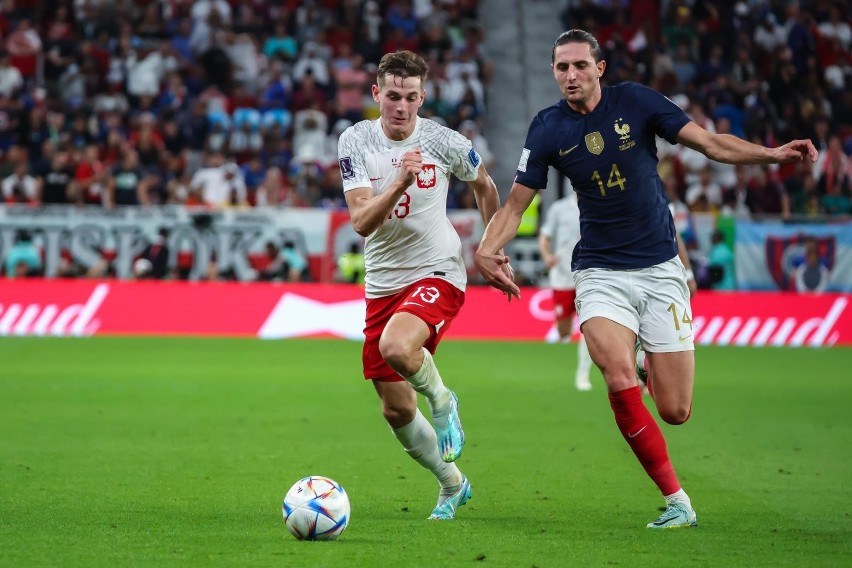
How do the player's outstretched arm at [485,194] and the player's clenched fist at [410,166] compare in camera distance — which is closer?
the player's clenched fist at [410,166]

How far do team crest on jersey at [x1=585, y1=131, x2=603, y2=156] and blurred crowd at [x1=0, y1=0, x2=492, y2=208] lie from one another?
16.1 meters

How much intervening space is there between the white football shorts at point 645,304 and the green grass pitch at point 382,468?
1.02 m

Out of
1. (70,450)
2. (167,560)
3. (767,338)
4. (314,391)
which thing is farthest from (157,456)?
(767,338)

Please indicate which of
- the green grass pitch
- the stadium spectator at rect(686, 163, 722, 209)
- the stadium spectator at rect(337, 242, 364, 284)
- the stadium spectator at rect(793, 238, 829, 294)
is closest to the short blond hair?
the green grass pitch

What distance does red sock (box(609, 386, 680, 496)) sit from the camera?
7.14 m

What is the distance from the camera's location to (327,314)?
21703 millimetres

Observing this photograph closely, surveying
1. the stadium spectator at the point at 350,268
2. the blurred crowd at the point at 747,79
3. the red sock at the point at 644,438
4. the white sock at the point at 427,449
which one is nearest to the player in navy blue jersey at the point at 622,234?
the red sock at the point at 644,438

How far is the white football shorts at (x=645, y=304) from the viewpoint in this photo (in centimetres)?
728

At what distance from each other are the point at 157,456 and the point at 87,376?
6.19 metres

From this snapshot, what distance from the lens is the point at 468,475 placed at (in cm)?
919

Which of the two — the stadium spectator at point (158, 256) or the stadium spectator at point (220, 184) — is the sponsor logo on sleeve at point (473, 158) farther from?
the stadium spectator at point (220, 184)

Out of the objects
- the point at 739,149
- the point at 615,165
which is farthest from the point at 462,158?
the point at 739,149

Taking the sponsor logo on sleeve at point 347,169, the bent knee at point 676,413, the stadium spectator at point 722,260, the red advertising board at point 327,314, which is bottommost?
the red advertising board at point 327,314

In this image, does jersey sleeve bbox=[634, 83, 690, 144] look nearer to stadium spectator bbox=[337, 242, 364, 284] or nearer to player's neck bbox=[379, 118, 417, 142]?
player's neck bbox=[379, 118, 417, 142]
